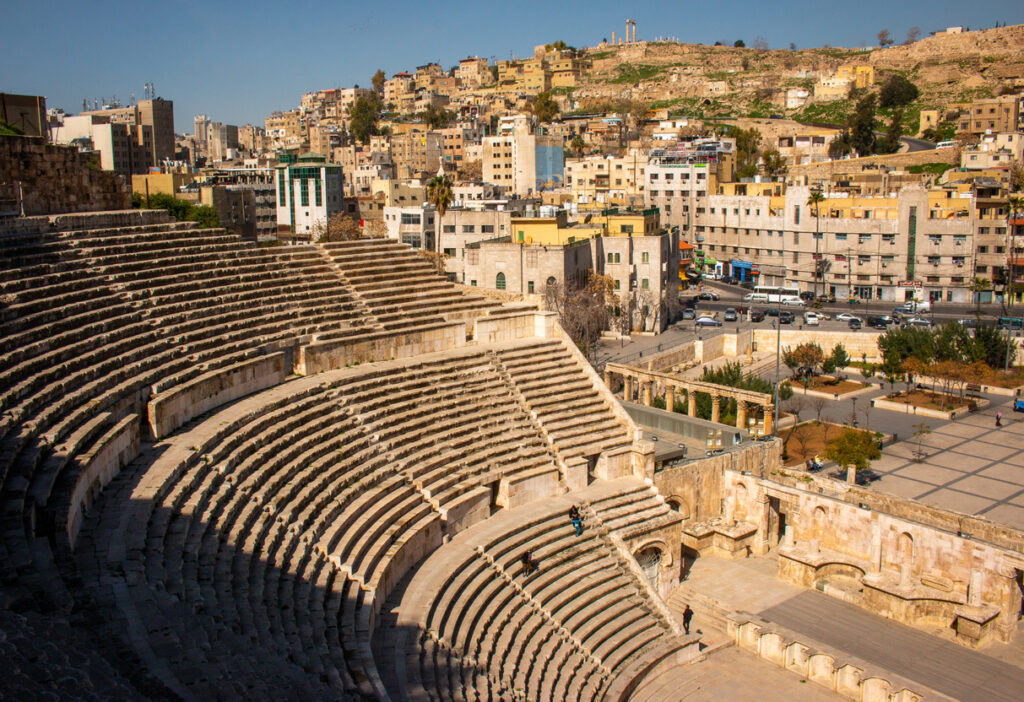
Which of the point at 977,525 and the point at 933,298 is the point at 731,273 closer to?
the point at 933,298

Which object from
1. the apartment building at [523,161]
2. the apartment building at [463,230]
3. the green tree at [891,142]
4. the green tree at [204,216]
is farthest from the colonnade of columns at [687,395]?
the green tree at [891,142]

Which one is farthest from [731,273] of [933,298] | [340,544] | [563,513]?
[340,544]

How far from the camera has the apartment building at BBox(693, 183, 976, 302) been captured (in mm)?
58250

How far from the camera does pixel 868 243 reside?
59.6 meters

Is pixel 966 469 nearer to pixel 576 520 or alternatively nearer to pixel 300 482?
pixel 576 520

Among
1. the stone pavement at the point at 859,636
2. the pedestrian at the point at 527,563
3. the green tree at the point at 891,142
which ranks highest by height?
the green tree at the point at 891,142

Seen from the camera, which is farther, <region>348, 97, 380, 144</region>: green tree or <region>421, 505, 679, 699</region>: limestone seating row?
<region>348, 97, 380, 144</region>: green tree

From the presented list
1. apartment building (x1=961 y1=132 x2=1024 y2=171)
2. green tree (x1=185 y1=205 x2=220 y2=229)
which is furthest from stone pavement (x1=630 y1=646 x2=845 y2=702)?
apartment building (x1=961 y1=132 x2=1024 y2=171)

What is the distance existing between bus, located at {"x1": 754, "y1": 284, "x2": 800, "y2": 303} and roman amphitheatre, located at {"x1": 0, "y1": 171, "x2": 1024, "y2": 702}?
31468 millimetres

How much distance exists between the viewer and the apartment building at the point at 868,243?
191 feet

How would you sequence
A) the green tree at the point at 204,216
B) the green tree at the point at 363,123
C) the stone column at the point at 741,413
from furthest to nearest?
the green tree at the point at 363,123 < the green tree at the point at 204,216 < the stone column at the point at 741,413

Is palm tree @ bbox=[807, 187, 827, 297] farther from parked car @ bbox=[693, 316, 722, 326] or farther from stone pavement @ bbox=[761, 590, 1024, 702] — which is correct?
stone pavement @ bbox=[761, 590, 1024, 702]

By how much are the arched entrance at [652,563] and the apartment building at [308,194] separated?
59.6 m

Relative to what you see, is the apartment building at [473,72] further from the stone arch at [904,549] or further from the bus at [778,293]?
the stone arch at [904,549]
